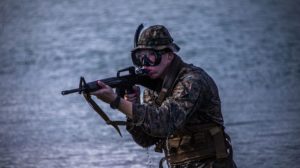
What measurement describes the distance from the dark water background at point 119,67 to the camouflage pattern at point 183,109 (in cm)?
450

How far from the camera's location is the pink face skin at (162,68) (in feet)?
22.7

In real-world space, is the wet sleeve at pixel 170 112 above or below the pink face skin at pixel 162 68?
below

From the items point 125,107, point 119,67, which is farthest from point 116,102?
point 119,67

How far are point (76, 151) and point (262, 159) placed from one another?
8.85 feet

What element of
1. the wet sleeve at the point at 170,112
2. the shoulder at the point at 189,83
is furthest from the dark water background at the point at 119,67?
the wet sleeve at the point at 170,112

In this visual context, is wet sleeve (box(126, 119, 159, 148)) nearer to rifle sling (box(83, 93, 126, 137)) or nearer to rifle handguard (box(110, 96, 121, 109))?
rifle sling (box(83, 93, 126, 137))

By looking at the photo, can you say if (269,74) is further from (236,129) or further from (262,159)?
(262,159)

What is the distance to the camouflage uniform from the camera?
6496 mm

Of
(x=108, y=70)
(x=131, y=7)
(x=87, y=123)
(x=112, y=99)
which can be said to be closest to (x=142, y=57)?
(x=112, y=99)

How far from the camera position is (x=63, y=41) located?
26875mm

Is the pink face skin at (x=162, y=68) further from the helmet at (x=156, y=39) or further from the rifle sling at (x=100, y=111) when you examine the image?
the rifle sling at (x=100, y=111)

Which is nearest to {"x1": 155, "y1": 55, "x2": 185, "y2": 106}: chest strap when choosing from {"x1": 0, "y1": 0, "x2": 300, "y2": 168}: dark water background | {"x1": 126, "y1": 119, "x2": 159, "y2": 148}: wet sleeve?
{"x1": 126, "y1": 119, "x2": 159, "y2": 148}: wet sleeve

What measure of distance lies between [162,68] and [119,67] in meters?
14.9

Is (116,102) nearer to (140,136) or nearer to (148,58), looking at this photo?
(148,58)
